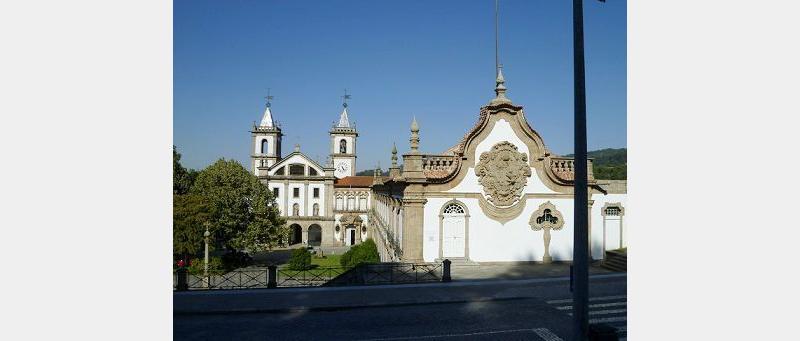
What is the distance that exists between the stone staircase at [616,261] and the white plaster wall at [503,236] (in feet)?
5.25

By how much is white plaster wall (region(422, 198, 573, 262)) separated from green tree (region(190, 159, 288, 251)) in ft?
76.8

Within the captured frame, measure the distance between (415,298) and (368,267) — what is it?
3.44 metres

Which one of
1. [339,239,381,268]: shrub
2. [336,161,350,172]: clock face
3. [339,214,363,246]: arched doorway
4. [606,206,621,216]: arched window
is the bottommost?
[339,214,363,246]: arched doorway

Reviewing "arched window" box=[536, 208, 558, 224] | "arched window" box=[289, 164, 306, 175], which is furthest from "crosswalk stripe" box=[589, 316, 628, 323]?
"arched window" box=[289, 164, 306, 175]

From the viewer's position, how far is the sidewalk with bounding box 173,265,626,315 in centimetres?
1175

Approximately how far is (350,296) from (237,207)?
2730cm

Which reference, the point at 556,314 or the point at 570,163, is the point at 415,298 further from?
the point at 570,163

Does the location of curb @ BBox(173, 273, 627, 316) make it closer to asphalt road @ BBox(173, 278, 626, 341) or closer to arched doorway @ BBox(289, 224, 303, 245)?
asphalt road @ BBox(173, 278, 626, 341)

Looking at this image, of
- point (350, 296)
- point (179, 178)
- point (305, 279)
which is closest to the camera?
point (350, 296)

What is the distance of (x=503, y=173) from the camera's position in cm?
1894

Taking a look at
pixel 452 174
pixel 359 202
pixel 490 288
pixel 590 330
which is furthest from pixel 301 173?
pixel 590 330

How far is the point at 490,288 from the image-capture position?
14.3 metres

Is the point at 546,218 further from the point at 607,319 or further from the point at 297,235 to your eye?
the point at 297,235

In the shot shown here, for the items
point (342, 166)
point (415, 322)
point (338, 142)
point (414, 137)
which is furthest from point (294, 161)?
point (415, 322)
